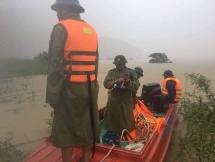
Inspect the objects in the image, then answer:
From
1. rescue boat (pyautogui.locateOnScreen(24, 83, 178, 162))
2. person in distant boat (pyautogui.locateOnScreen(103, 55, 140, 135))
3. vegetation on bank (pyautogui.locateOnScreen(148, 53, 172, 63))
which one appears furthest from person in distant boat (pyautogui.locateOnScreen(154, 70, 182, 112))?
vegetation on bank (pyautogui.locateOnScreen(148, 53, 172, 63))

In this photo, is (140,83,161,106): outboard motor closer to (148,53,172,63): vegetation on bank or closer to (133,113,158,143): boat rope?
(133,113,158,143): boat rope

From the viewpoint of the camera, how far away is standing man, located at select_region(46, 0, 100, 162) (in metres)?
1.95

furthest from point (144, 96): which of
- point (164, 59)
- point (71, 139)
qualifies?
point (164, 59)

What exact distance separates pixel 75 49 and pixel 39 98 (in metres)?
8.90

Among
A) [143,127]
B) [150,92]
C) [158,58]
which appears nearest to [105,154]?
[143,127]

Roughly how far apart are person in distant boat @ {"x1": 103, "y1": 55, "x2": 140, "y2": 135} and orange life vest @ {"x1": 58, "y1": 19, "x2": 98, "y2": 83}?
160 cm

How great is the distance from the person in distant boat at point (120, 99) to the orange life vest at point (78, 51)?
160 cm

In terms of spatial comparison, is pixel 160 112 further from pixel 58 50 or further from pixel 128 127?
pixel 58 50

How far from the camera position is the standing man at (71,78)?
1.95m

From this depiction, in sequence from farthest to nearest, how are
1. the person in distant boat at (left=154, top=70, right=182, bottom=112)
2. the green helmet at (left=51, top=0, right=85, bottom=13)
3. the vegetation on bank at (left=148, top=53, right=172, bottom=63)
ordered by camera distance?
the vegetation on bank at (left=148, top=53, right=172, bottom=63) → the person in distant boat at (left=154, top=70, right=182, bottom=112) → the green helmet at (left=51, top=0, right=85, bottom=13)

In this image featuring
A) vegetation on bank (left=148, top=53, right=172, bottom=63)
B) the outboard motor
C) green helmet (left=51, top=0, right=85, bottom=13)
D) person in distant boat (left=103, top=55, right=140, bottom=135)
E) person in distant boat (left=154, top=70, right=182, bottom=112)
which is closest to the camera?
green helmet (left=51, top=0, right=85, bottom=13)

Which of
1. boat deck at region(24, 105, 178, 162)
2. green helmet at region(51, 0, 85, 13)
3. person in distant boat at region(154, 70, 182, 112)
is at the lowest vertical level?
boat deck at region(24, 105, 178, 162)

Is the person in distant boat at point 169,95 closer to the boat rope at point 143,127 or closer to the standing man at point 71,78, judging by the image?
the boat rope at point 143,127

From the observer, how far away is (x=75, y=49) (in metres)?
1.98
